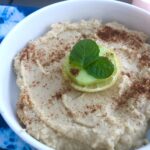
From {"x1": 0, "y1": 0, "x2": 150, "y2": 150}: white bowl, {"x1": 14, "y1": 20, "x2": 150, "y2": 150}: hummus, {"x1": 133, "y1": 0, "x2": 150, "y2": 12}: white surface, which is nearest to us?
{"x1": 14, "y1": 20, "x2": 150, "y2": 150}: hummus

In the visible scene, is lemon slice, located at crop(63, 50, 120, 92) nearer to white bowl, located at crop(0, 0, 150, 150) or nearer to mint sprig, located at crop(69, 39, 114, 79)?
mint sprig, located at crop(69, 39, 114, 79)

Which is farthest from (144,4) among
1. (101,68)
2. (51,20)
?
(101,68)

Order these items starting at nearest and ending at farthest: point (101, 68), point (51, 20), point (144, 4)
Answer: point (101, 68), point (51, 20), point (144, 4)

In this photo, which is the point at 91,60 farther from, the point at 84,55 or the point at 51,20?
the point at 51,20

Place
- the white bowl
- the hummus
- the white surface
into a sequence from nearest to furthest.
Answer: the hummus
the white bowl
the white surface

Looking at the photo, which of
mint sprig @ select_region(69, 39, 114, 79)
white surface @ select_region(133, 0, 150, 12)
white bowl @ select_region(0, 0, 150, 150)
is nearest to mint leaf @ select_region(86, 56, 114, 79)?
mint sprig @ select_region(69, 39, 114, 79)

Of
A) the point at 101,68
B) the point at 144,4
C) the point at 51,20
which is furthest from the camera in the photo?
the point at 144,4

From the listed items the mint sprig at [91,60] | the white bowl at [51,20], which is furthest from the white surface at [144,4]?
the mint sprig at [91,60]

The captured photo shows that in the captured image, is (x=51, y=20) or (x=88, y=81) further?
(x=51, y=20)
